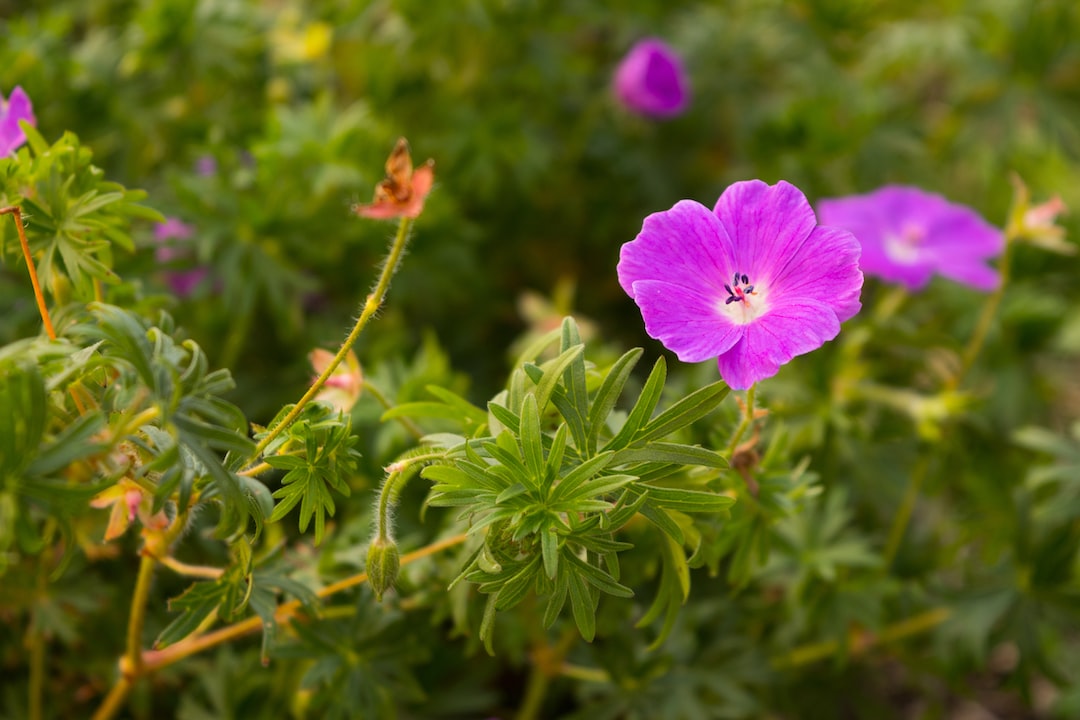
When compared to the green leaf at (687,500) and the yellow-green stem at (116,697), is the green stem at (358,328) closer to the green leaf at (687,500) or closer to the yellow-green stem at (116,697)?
the green leaf at (687,500)

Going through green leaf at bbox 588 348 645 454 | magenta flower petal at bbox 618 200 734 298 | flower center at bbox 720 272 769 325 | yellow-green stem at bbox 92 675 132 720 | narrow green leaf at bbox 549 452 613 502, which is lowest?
yellow-green stem at bbox 92 675 132 720

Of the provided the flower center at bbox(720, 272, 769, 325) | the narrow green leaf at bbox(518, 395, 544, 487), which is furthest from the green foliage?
the flower center at bbox(720, 272, 769, 325)

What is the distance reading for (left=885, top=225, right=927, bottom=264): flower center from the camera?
70.4 inches

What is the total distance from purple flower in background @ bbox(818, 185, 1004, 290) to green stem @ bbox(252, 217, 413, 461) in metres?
1.01

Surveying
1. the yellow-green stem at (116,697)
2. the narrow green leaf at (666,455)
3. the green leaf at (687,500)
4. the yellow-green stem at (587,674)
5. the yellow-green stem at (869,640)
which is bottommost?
the yellow-green stem at (869,640)

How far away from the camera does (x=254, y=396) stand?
6.23ft

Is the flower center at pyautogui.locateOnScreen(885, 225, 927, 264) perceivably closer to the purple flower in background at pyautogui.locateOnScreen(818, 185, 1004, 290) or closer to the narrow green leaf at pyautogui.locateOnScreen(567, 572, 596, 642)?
the purple flower in background at pyautogui.locateOnScreen(818, 185, 1004, 290)

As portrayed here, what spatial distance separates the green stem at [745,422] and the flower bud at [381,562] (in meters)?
0.38

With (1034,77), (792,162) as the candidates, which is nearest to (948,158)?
(1034,77)

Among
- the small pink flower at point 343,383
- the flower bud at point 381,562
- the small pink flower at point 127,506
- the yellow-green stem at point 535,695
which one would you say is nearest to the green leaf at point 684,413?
the flower bud at point 381,562

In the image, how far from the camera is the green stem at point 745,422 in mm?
1055

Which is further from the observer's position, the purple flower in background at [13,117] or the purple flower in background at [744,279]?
the purple flower in background at [13,117]

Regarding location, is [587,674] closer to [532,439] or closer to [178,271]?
[532,439]

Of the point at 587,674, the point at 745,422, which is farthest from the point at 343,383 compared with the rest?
the point at 587,674
